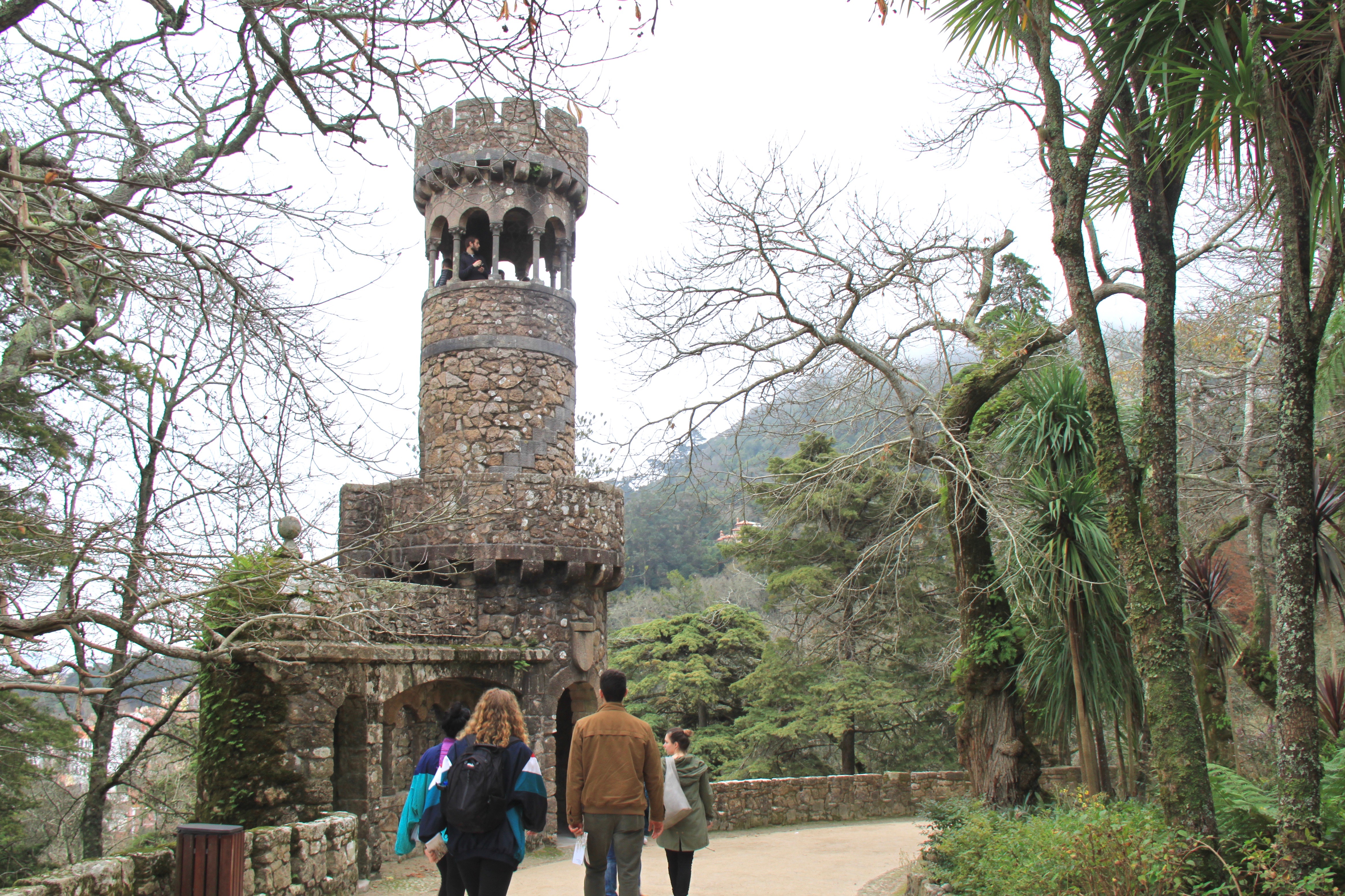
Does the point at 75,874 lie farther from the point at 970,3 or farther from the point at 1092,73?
the point at 1092,73

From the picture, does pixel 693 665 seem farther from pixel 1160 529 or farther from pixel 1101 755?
pixel 1160 529

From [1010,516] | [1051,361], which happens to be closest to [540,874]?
[1010,516]

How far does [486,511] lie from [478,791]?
7.61m

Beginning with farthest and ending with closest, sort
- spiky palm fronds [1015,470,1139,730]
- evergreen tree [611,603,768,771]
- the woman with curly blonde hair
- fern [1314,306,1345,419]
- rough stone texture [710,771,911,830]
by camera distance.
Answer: evergreen tree [611,603,768,771] → rough stone texture [710,771,911,830] → fern [1314,306,1345,419] → spiky palm fronds [1015,470,1139,730] → the woman with curly blonde hair

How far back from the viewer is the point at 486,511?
38.9 ft

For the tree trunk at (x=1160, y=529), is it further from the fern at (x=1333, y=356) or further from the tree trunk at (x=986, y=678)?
the fern at (x=1333, y=356)

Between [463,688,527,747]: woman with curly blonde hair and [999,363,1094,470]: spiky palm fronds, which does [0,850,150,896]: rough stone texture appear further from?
[999,363,1094,470]: spiky palm fronds

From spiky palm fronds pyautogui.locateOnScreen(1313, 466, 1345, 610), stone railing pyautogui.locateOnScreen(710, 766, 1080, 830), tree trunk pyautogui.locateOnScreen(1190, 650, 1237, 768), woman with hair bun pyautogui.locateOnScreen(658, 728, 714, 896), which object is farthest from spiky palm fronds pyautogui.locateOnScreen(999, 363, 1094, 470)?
stone railing pyautogui.locateOnScreen(710, 766, 1080, 830)

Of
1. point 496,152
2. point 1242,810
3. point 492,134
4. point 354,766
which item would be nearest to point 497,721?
point 1242,810

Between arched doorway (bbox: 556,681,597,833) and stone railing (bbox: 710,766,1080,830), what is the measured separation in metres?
2.35

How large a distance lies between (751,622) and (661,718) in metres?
2.92

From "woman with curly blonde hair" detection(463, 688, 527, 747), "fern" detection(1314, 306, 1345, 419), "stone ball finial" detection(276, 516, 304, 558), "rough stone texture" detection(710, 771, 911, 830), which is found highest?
"fern" detection(1314, 306, 1345, 419)

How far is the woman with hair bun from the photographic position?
632cm

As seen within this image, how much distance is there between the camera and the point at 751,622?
21.1m
